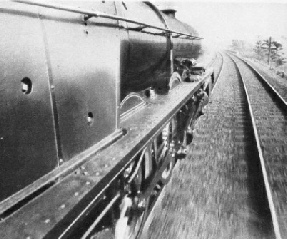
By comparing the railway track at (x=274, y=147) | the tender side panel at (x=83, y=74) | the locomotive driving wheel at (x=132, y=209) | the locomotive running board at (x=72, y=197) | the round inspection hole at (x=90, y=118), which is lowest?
the railway track at (x=274, y=147)

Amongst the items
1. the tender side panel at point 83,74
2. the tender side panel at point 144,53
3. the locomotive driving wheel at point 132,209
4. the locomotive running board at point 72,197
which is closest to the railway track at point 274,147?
the locomotive driving wheel at point 132,209

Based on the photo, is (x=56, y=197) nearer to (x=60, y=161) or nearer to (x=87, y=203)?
(x=87, y=203)

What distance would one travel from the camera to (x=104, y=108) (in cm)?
233

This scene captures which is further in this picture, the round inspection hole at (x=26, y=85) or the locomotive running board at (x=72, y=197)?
the round inspection hole at (x=26, y=85)

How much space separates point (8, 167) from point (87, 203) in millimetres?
419

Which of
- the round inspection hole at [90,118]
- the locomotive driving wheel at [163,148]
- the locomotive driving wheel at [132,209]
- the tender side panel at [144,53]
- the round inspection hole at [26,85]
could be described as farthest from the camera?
the locomotive driving wheel at [163,148]

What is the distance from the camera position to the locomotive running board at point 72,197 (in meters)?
1.26

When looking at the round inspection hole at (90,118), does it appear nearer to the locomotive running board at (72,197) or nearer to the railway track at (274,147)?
the locomotive running board at (72,197)

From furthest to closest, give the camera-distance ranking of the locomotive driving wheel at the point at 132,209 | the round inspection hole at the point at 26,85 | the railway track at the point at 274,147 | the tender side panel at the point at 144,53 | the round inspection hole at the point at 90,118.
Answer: the railway track at the point at 274,147 → the tender side panel at the point at 144,53 → the locomotive driving wheel at the point at 132,209 → the round inspection hole at the point at 90,118 → the round inspection hole at the point at 26,85

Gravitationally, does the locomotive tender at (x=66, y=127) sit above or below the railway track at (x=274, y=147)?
above

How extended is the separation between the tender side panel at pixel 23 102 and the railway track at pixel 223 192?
211 centimetres

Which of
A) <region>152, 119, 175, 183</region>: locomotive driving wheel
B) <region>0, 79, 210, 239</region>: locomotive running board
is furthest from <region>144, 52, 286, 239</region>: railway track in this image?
<region>0, 79, 210, 239</region>: locomotive running board

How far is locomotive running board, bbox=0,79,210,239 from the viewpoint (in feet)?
4.12

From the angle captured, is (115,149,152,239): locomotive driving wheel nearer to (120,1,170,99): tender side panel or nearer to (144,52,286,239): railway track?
(144,52,286,239): railway track
